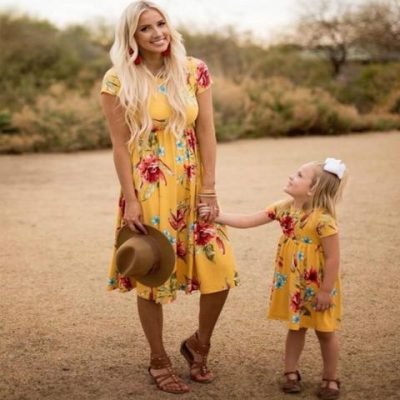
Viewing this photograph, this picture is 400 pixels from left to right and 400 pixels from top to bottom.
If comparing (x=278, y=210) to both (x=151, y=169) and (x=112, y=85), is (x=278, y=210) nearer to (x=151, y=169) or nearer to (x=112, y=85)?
(x=151, y=169)

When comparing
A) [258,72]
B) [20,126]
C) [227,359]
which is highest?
[258,72]

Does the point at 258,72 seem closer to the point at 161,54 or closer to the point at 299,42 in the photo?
the point at 299,42

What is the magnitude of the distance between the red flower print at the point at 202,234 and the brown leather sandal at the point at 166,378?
2.19 feet

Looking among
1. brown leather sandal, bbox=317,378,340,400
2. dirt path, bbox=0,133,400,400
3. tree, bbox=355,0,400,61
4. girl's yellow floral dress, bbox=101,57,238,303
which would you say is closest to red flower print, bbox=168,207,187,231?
girl's yellow floral dress, bbox=101,57,238,303

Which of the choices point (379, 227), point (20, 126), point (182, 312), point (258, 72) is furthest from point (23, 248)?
point (258, 72)

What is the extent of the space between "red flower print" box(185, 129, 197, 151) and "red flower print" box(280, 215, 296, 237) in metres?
0.59

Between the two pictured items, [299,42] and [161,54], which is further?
[299,42]

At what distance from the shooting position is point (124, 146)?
3633 mm

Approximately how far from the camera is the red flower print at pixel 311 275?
3.61 metres

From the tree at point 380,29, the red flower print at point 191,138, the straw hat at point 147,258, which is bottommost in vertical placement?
the straw hat at point 147,258

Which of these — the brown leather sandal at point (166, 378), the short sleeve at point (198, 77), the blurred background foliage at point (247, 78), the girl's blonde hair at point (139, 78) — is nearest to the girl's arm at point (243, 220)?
the girl's blonde hair at point (139, 78)

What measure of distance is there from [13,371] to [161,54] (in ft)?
6.28

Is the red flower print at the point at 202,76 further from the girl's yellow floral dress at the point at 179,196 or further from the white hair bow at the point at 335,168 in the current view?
the white hair bow at the point at 335,168

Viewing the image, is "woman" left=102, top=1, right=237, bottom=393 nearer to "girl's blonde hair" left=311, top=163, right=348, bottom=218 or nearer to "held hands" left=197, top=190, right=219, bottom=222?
"held hands" left=197, top=190, right=219, bottom=222
